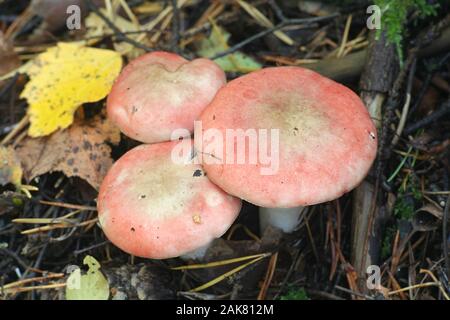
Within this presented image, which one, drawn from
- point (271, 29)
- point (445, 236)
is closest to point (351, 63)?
point (271, 29)

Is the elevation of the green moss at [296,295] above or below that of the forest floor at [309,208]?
below

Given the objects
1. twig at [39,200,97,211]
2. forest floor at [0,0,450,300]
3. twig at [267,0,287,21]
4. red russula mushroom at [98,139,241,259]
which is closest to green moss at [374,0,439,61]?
forest floor at [0,0,450,300]

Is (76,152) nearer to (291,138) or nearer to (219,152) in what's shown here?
(219,152)

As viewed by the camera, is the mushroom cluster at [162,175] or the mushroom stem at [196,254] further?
the mushroom stem at [196,254]

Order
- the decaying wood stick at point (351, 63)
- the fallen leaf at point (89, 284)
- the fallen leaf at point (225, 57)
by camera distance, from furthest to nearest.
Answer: the fallen leaf at point (225, 57) < the decaying wood stick at point (351, 63) < the fallen leaf at point (89, 284)

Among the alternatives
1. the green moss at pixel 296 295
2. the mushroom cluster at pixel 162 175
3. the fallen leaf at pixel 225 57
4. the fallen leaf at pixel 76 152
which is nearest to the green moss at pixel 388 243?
the green moss at pixel 296 295

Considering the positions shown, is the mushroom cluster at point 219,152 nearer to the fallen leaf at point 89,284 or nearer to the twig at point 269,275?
the fallen leaf at point 89,284
